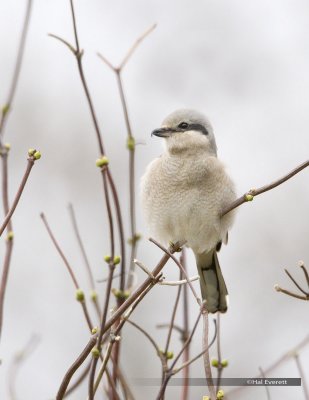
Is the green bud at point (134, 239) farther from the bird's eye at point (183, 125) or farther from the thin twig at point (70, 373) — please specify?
the bird's eye at point (183, 125)

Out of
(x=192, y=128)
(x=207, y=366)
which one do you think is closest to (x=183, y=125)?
(x=192, y=128)

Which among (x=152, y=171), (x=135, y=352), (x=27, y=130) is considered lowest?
(x=135, y=352)

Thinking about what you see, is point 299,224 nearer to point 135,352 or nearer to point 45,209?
point 135,352

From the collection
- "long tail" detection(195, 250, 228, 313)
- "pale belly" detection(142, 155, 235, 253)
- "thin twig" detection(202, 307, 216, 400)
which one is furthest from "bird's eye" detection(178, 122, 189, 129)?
"thin twig" detection(202, 307, 216, 400)

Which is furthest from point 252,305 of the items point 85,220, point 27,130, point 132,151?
point 132,151

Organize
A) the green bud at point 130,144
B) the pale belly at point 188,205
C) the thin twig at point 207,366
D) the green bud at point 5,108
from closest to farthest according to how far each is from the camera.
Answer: the thin twig at point 207,366
the green bud at point 5,108
the green bud at point 130,144
the pale belly at point 188,205

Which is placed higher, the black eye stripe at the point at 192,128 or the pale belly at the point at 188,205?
the black eye stripe at the point at 192,128

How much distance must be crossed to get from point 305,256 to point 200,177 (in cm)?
365

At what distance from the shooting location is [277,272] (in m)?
7.41

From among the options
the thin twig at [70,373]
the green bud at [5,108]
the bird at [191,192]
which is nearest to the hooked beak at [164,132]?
the bird at [191,192]

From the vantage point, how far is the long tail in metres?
4.29

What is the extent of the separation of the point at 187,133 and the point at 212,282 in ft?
3.30

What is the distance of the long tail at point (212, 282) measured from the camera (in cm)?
429

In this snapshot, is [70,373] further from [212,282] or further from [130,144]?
[212,282]
